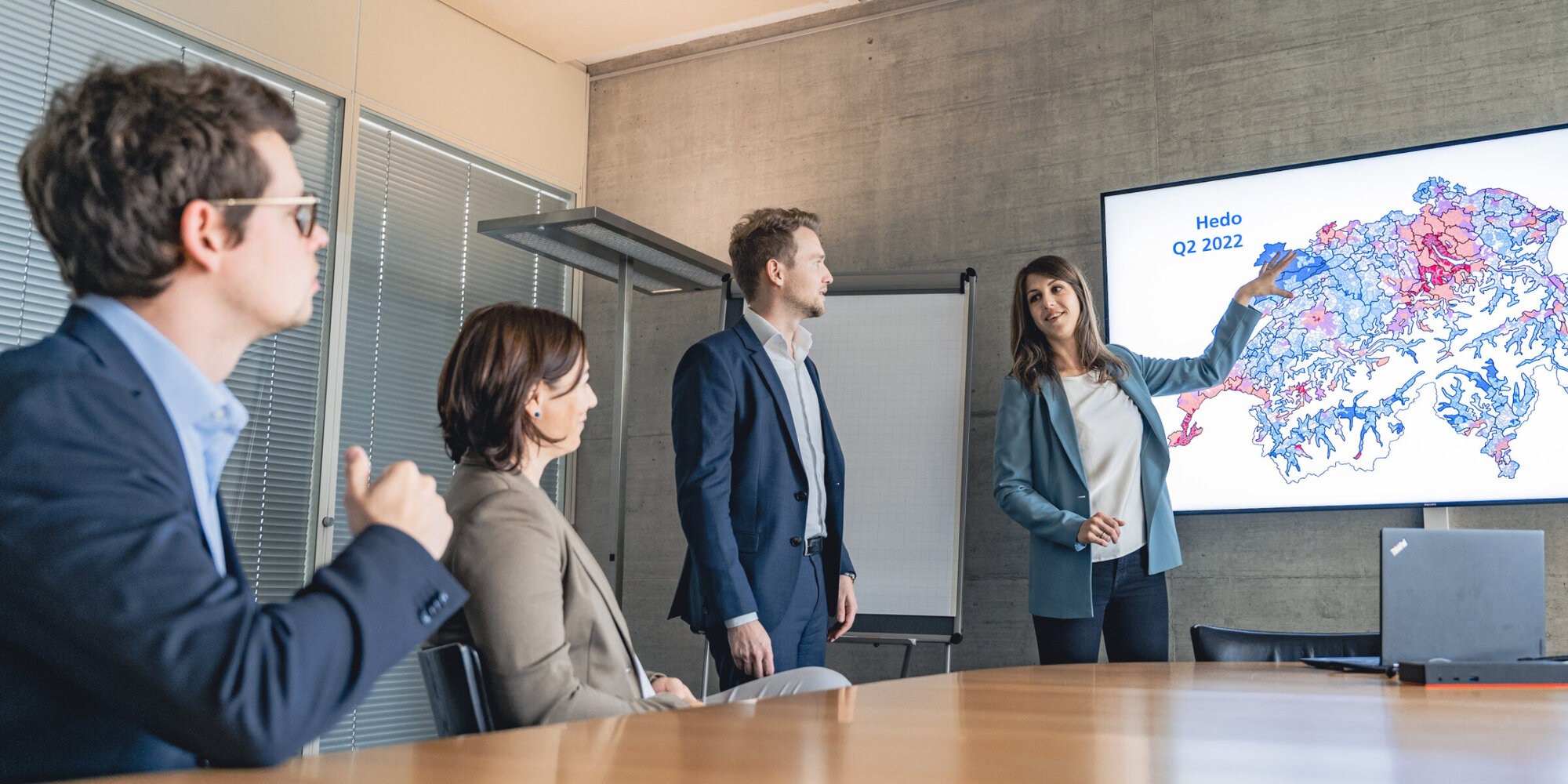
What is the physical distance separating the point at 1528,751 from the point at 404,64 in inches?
175

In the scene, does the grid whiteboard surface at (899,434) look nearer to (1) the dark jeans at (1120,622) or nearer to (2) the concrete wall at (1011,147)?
A: (2) the concrete wall at (1011,147)

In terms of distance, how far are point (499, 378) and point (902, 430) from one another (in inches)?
95.8

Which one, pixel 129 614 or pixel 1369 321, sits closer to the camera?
pixel 129 614

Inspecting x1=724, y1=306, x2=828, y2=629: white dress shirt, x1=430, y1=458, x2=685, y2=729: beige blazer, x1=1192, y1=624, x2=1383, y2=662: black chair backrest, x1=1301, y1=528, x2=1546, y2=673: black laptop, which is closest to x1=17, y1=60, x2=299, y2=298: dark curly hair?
x1=430, y1=458, x2=685, y2=729: beige blazer

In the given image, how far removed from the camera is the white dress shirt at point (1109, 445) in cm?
304

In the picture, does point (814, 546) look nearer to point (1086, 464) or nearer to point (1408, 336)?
point (1086, 464)

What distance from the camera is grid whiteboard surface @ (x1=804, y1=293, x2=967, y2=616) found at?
371 centimetres

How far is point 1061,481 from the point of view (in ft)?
10.0

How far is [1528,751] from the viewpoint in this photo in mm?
787

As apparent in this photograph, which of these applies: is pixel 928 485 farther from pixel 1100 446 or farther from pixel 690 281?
pixel 690 281

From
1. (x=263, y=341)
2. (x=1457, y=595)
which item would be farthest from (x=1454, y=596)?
(x=263, y=341)

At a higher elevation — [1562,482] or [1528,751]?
[1562,482]

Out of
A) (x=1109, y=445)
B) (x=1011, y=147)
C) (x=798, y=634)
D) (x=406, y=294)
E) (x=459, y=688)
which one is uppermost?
(x=1011, y=147)

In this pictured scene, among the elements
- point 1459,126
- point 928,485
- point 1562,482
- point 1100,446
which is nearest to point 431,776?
point 1100,446
